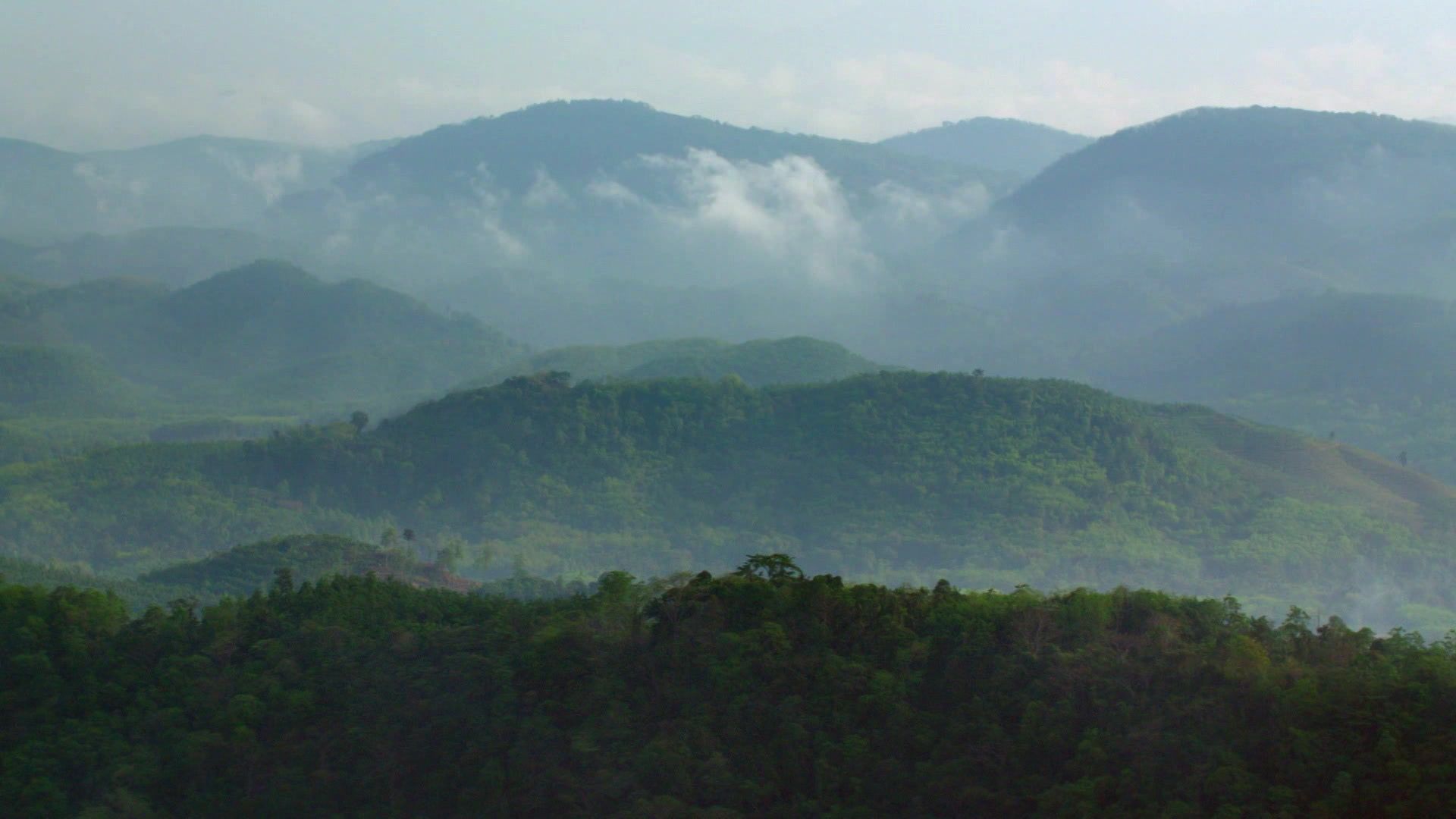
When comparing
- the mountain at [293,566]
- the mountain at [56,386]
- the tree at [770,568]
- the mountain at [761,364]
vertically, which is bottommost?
the mountain at [293,566]

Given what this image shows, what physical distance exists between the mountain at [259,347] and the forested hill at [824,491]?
2737 inches

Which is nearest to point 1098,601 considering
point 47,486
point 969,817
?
point 969,817

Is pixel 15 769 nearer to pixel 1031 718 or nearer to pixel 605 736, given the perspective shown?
pixel 605 736

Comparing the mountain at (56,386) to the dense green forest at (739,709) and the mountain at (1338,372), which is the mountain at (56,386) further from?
the dense green forest at (739,709)

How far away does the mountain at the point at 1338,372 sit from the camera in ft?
468

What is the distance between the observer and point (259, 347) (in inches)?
7643

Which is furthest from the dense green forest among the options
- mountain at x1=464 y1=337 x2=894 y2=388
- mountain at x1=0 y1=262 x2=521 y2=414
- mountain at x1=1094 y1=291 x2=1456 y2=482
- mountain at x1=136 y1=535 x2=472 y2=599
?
mountain at x1=0 y1=262 x2=521 y2=414

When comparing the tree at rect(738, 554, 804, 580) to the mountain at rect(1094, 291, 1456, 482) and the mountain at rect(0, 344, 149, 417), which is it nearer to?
the mountain at rect(1094, 291, 1456, 482)

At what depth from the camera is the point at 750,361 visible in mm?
145750

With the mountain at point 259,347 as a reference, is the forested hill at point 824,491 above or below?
below

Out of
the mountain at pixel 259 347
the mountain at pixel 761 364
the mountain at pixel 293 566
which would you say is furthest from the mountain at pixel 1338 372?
the mountain at pixel 293 566

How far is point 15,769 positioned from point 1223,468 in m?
84.9

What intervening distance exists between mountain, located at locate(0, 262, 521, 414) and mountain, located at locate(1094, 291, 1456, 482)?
83481 millimetres

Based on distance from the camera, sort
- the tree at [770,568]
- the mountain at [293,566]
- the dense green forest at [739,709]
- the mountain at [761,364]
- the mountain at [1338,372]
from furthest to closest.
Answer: the mountain at [1338,372]
the mountain at [761,364]
the mountain at [293,566]
the tree at [770,568]
the dense green forest at [739,709]
